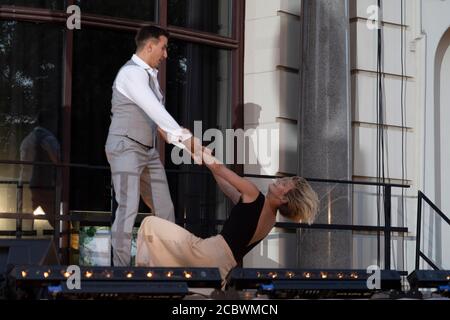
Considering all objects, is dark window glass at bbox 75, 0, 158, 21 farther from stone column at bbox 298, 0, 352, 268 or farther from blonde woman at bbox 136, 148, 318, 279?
blonde woman at bbox 136, 148, 318, 279

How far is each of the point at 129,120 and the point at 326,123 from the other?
12.0 ft

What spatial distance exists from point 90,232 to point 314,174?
2437mm

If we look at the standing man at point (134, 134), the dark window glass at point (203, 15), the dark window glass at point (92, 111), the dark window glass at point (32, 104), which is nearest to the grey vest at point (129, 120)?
the standing man at point (134, 134)

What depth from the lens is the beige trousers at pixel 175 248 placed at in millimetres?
7535

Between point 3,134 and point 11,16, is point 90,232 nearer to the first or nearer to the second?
point 3,134

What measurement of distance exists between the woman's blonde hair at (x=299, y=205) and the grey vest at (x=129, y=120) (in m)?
1.28

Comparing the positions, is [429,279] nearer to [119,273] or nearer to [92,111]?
[119,273]

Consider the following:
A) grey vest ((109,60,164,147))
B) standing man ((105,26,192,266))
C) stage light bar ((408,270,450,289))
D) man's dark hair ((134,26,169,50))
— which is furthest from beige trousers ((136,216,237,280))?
man's dark hair ((134,26,169,50))

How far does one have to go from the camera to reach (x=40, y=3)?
35.9ft

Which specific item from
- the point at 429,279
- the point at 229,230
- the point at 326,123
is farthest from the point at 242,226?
the point at 326,123

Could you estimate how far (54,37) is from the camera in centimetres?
1098

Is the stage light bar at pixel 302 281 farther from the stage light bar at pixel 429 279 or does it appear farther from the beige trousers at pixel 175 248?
Result: the beige trousers at pixel 175 248

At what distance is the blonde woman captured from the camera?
7.57 metres

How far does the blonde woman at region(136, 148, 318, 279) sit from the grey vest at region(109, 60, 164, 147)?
1.97 ft
